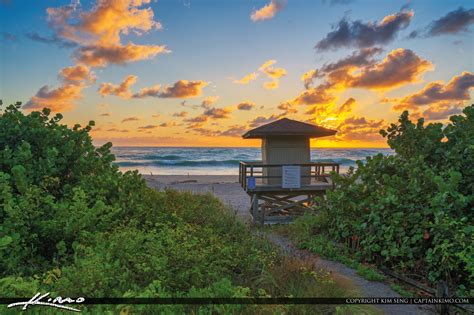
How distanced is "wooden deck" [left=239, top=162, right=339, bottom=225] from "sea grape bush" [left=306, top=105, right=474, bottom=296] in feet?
17.3

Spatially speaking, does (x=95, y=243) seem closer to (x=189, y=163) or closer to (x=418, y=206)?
(x=418, y=206)

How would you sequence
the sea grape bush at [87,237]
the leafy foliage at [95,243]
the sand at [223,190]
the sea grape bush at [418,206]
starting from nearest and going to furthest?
the leafy foliage at [95,243]
the sea grape bush at [87,237]
the sea grape bush at [418,206]
the sand at [223,190]

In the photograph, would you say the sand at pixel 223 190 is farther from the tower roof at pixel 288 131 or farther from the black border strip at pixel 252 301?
the black border strip at pixel 252 301

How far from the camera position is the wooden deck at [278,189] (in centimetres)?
1463

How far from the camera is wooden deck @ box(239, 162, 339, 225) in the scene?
14633 millimetres

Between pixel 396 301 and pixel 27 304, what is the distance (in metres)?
5.51

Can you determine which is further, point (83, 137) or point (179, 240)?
point (83, 137)

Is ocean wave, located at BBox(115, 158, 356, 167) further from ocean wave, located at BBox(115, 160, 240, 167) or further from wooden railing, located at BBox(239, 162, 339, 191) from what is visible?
wooden railing, located at BBox(239, 162, 339, 191)

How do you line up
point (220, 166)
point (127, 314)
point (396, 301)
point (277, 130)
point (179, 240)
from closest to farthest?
point (127, 314)
point (396, 301)
point (179, 240)
point (277, 130)
point (220, 166)

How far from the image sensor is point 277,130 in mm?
15094

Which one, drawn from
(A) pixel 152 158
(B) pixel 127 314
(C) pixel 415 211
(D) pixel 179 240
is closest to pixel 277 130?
(C) pixel 415 211

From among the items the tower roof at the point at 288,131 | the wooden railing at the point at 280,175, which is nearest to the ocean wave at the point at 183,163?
the wooden railing at the point at 280,175

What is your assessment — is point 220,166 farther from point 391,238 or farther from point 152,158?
point 391,238
